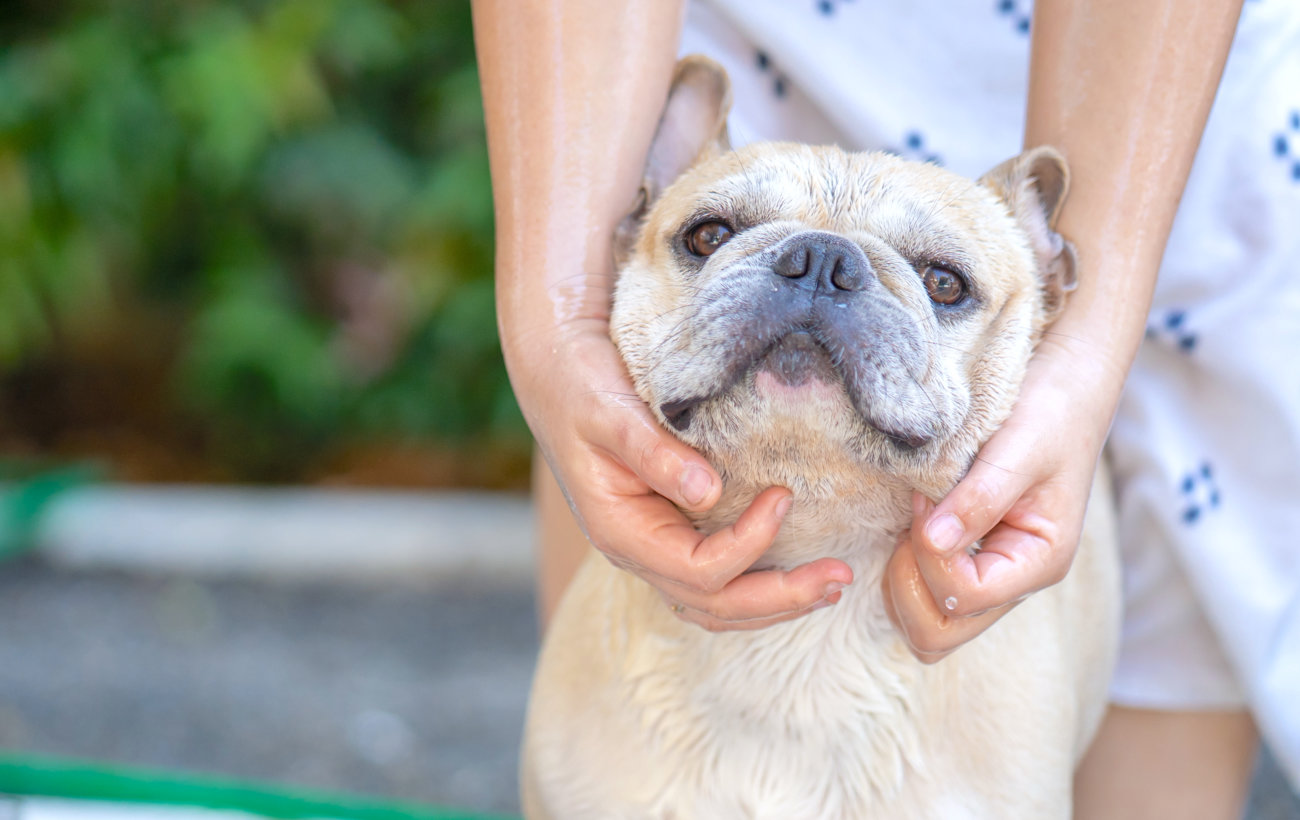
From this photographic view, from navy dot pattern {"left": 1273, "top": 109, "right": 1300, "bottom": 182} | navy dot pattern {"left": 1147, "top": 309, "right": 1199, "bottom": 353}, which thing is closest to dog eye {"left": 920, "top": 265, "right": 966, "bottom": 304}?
navy dot pattern {"left": 1147, "top": 309, "right": 1199, "bottom": 353}

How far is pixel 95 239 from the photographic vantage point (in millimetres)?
4773

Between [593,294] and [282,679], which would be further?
[282,679]

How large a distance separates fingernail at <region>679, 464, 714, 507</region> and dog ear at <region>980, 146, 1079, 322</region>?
2.21 ft

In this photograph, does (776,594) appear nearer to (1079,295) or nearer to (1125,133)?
(1079,295)

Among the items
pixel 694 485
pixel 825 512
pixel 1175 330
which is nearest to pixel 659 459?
pixel 694 485

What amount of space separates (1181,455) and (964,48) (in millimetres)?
858

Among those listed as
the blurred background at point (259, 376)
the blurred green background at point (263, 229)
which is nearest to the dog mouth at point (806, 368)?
the blurred background at point (259, 376)

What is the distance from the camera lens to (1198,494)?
220 centimetres

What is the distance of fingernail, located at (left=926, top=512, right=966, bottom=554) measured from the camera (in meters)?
1.51

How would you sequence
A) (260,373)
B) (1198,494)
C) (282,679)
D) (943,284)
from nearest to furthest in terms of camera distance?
(943,284) → (1198,494) → (282,679) → (260,373)

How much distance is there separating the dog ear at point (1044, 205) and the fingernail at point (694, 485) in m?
0.67

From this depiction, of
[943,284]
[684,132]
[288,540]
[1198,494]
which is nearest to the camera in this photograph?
[943,284]

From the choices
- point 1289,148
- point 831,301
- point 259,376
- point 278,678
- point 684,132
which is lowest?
point 278,678

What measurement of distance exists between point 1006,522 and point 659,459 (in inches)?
19.2
